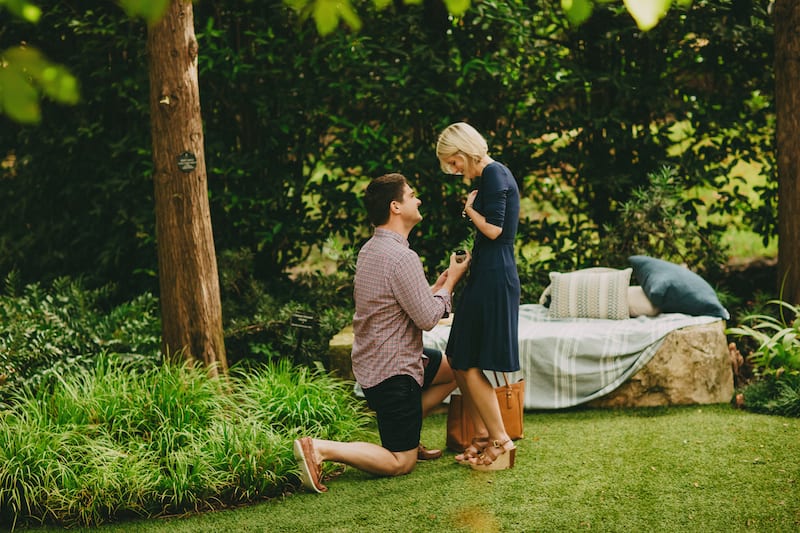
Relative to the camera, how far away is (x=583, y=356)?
482 centimetres

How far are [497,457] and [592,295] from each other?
1.80 metres

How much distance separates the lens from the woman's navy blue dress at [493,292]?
3734mm

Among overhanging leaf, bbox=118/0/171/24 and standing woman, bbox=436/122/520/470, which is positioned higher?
overhanging leaf, bbox=118/0/171/24

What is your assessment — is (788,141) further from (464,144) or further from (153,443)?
(153,443)

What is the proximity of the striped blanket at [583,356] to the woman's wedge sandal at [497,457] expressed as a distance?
97 centimetres

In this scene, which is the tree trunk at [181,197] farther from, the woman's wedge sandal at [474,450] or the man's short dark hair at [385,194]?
the woman's wedge sandal at [474,450]

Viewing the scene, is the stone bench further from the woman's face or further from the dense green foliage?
the woman's face

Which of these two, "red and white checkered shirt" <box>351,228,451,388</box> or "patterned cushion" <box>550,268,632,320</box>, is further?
"patterned cushion" <box>550,268,632,320</box>

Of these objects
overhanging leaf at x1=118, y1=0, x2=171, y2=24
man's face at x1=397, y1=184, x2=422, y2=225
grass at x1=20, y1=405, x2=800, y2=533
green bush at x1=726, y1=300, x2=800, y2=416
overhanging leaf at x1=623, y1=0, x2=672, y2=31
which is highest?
overhanging leaf at x1=118, y1=0, x2=171, y2=24

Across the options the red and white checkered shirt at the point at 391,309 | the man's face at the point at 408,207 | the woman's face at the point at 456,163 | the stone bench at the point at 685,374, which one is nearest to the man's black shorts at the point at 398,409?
the red and white checkered shirt at the point at 391,309

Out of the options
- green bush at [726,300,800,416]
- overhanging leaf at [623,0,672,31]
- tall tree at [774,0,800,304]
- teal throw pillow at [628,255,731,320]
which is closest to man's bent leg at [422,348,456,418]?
teal throw pillow at [628,255,731,320]

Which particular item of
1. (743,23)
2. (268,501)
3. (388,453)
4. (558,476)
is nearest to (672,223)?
(743,23)

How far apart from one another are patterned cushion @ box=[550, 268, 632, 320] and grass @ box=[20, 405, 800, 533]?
3.38 feet

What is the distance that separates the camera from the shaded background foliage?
20.3ft
